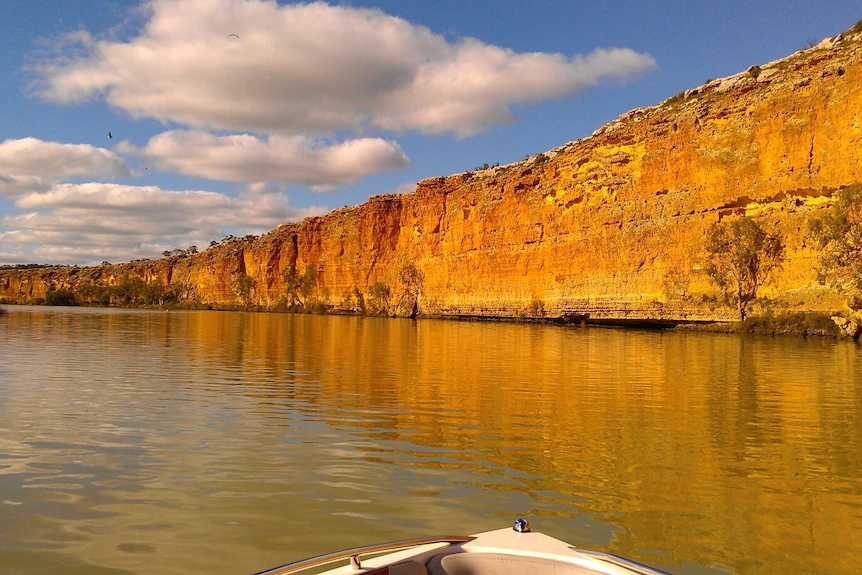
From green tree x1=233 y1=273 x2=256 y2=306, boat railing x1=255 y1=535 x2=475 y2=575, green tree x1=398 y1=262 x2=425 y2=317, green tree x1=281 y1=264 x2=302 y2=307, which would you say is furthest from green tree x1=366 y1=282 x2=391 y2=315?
boat railing x1=255 y1=535 x2=475 y2=575

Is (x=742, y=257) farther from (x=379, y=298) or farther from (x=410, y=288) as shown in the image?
(x=379, y=298)

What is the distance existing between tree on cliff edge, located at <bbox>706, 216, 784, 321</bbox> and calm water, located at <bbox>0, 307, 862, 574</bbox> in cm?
2410

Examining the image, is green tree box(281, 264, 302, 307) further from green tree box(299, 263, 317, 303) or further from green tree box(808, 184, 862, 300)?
green tree box(808, 184, 862, 300)

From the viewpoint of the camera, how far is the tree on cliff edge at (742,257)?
35094 mm

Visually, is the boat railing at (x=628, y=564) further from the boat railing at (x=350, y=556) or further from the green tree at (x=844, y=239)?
the green tree at (x=844, y=239)

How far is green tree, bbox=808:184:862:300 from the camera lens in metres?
28.2

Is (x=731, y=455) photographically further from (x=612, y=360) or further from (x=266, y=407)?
(x=612, y=360)

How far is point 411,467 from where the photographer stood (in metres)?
6.44

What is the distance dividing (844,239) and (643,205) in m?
16.4

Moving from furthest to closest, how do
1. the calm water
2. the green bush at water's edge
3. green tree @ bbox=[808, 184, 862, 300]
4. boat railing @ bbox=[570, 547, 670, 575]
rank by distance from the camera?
1. the green bush at water's edge
2. green tree @ bbox=[808, 184, 862, 300]
3. the calm water
4. boat railing @ bbox=[570, 547, 670, 575]

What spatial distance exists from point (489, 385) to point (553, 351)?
9.88 m

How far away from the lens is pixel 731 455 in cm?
713

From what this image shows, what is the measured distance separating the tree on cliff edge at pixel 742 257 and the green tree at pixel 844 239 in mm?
4375

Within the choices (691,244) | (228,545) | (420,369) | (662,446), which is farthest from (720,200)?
(228,545)
